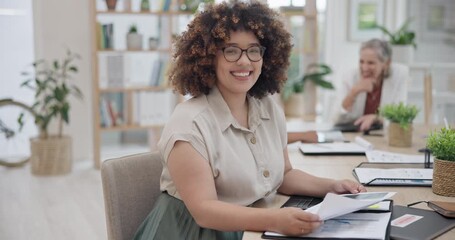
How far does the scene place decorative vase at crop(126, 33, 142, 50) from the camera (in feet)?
16.5

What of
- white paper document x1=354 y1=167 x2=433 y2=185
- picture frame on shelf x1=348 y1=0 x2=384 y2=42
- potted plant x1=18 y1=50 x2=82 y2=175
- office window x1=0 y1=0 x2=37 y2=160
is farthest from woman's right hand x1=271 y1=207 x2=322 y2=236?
picture frame on shelf x1=348 y1=0 x2=384 y2=42

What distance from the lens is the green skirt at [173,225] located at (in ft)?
5.31

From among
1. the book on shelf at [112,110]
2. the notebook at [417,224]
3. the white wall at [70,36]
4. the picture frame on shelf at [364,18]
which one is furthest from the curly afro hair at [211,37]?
the picture frame on shelf at [364,18]

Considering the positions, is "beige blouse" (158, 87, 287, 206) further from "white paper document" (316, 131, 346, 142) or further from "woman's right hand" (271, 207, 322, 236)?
"white paper document" (316, 131, 346, 142)

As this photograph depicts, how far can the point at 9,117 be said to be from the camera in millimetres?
Result: 5156

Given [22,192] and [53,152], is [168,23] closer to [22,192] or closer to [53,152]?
[53,152]

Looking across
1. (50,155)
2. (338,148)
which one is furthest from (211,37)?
(50,155)

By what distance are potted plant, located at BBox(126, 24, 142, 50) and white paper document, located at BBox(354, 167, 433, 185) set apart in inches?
130

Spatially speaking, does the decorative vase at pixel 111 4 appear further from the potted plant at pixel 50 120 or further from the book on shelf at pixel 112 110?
the book on shelf at pixel 112 110

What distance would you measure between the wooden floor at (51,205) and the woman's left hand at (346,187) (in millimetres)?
2036

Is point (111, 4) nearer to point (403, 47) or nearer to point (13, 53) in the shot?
point (13, 53)

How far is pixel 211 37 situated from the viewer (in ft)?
5.61

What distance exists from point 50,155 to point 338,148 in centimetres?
299

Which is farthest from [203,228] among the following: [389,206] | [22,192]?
[22,192]
